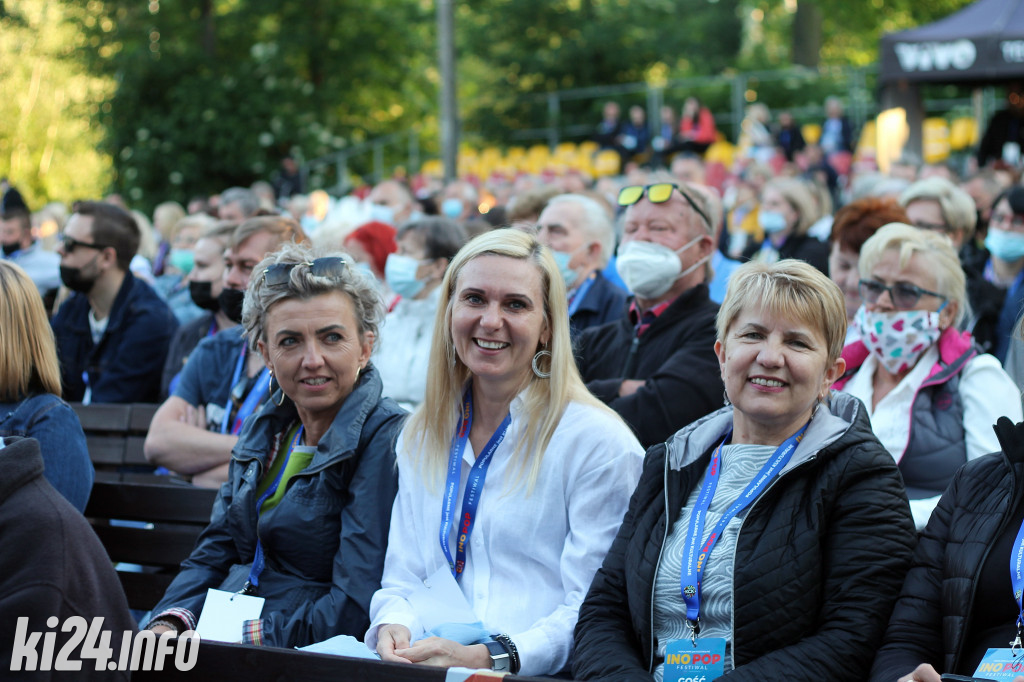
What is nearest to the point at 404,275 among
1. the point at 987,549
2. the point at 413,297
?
the point at 413,297

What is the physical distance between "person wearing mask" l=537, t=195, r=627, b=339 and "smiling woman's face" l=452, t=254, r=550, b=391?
241cm

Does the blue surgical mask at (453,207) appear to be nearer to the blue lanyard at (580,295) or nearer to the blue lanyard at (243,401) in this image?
the blue lanyard at (580,295)

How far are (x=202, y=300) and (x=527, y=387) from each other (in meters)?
3.14

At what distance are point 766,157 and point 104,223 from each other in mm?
14135

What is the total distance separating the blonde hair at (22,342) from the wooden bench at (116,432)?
156 cm

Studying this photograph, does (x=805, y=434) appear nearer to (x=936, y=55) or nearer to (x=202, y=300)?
(x=202, y=300)

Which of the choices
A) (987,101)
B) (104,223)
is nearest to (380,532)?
(104,223)

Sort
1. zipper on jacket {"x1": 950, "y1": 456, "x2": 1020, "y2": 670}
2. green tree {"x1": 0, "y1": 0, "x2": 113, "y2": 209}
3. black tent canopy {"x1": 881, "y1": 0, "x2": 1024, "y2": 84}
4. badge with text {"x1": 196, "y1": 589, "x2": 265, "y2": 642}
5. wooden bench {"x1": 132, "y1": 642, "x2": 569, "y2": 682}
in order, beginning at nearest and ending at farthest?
1. wooden bench {"x1": 132, "y1": 642, "x2": 569, "y2": 682}
2. zipper on jacket {"x1": 950, "y1": 456, "x2": 1020, "y2": 670}
3. badge with text {"x1": 196, "y1": 589, "x2": 265, "y2": 642}
4. black tent canopy {"x1": 881, "y1": 0, "x2": 1024, "y2": 84}
5. green tree {"x1": 0, "y1": 0, "x2": 113, "y2": 209}

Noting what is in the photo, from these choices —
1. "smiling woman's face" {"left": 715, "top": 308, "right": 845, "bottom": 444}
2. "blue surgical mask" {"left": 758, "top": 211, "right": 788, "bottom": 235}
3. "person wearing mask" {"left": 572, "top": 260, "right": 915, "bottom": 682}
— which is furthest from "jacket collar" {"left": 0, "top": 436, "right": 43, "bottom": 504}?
"blue surgical mask" {"left": 758, "top": 211, "right": 788, "bottom": 235}

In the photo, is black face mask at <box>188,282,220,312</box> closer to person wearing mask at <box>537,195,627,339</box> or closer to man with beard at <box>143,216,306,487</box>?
man with beard at <box>143,216,306,487</box>

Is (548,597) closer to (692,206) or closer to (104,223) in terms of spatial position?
(692,206)

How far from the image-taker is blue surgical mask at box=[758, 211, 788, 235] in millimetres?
8562

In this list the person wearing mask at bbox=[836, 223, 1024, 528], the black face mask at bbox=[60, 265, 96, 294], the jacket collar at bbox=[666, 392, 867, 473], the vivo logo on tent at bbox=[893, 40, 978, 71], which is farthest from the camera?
the vivo logo on tent at bbox=[893, 40, 978, 71]

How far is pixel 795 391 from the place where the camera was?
10.7 ft
